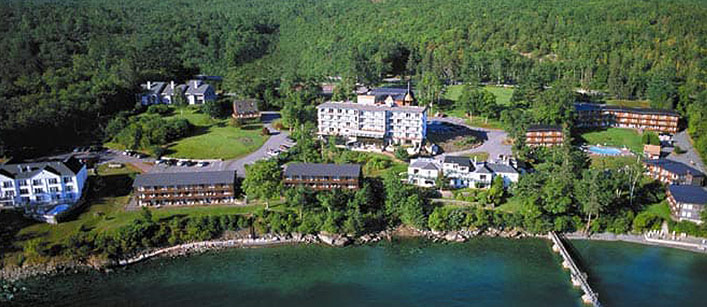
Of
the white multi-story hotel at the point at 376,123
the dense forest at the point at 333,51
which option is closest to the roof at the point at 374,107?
the white multi-story hotel at the point at 376,123

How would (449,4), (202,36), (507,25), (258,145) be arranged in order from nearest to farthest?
(258,145)
(507,25)
(202,36)
(449,4)

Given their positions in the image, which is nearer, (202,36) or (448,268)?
(448,268)

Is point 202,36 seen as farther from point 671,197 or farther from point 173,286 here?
point 671,197

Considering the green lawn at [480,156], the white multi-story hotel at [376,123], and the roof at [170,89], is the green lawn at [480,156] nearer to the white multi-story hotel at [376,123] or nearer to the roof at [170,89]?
the white multi-story hotel at [376,123]

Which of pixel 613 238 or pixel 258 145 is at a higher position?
pixel 258 145

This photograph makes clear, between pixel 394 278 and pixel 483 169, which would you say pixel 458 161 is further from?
pixel 394 278

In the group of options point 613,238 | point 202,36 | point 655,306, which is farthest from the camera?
point 202,36

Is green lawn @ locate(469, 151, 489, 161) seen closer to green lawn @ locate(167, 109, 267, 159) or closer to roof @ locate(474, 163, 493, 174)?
roof @ locate(474, 163, 493, 174)

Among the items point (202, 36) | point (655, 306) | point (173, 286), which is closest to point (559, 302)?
point (655, 306)
